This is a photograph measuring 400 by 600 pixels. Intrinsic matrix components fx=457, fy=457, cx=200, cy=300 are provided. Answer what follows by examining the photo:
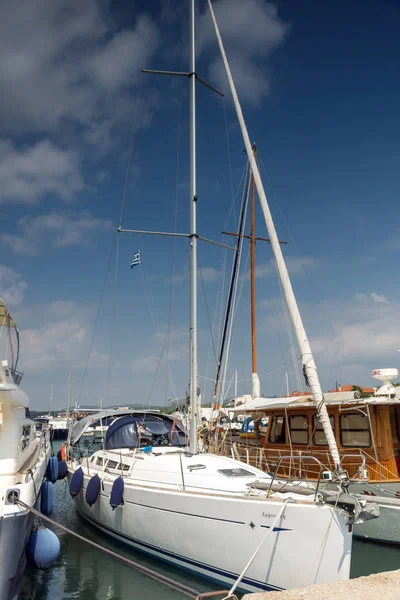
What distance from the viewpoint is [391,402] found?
11.7m

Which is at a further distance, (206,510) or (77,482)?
(77,482)

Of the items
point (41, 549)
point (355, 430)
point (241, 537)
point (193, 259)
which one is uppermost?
point (193, 259)

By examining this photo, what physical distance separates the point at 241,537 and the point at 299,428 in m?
6.60

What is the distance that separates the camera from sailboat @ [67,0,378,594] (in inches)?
274

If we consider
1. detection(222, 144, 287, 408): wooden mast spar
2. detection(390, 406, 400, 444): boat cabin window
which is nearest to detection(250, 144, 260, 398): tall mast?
detection(222, 144, 287, 408): wooden mast spar

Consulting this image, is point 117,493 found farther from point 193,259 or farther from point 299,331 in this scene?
point 193,259

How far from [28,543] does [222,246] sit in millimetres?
8559

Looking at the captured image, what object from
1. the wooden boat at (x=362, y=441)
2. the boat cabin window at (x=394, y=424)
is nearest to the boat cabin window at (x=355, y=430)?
the wooden boat at (x=362, y=441)

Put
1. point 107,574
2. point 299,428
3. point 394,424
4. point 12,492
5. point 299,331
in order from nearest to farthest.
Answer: point 12,492 → point 107,574 → point 299,331 → point 394,424 → point 299,428

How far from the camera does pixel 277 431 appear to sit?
1448cm

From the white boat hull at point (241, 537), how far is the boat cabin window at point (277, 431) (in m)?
6.09

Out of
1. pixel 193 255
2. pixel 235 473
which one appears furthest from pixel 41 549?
pixel 193 255

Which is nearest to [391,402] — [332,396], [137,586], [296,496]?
[332,396]

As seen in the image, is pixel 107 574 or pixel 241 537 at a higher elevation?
pixel 241 537
